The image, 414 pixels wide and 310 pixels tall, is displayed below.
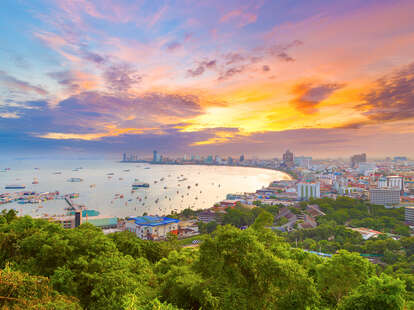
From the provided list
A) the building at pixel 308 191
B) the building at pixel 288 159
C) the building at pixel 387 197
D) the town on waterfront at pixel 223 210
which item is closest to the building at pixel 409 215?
the town on waterfront at pixel 223 210

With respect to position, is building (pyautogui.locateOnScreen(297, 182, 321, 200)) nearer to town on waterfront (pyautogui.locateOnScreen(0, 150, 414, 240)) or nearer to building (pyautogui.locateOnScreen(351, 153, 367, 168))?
town on waterfront (pyautogui.locateOnScreen(0, 150, 414, 240))

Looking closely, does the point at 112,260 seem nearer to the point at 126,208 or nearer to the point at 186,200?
the point at 126,208

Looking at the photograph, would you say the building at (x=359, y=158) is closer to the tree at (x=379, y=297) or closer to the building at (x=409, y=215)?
the building at (x=409, y=215)

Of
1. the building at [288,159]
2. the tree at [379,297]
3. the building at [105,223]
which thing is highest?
the building at [288,159]

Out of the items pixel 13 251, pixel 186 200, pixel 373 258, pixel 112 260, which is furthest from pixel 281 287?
pixel 186 200

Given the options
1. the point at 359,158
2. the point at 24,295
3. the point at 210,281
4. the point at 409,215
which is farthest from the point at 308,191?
the point at 359,158

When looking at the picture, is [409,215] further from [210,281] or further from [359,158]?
[359,158]

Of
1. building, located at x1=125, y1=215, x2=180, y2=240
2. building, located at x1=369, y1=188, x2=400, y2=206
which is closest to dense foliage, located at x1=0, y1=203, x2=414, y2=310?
building, located at x1=125, y1=215, x2=180, y2=240
